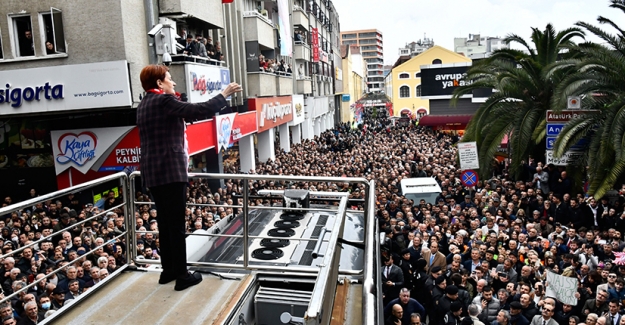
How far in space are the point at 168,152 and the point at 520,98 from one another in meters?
15.3

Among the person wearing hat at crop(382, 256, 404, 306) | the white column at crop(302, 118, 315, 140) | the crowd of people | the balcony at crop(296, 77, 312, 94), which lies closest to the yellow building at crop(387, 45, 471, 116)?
the white column at crop(302, 118, 315, 140)

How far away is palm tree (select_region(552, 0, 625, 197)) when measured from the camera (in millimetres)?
12445

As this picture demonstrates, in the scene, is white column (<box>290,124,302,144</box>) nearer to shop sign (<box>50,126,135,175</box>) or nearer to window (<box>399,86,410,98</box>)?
shop sign (<box>50,126,135,175</box>)

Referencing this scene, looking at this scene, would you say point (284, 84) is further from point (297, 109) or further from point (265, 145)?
point (297, 109)

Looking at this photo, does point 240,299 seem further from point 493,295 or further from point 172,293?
point 493,295

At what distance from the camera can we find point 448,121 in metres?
39.9

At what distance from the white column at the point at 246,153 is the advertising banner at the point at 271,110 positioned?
89 centimetres

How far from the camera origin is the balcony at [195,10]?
15.7m

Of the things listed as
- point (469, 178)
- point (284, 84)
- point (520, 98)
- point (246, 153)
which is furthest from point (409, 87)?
point (469, 178)

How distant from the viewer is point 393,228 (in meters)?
11.3

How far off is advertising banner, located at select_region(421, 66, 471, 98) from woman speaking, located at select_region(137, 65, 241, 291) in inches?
1586

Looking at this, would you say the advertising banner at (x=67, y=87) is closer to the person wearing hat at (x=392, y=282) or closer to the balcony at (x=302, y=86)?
the person wearing hat at (x=392, y=282)

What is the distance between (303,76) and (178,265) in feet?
110

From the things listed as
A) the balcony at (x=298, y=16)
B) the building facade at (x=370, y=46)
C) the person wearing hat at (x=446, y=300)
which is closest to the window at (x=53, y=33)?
the person wearing hat at (x=446, y=300)
